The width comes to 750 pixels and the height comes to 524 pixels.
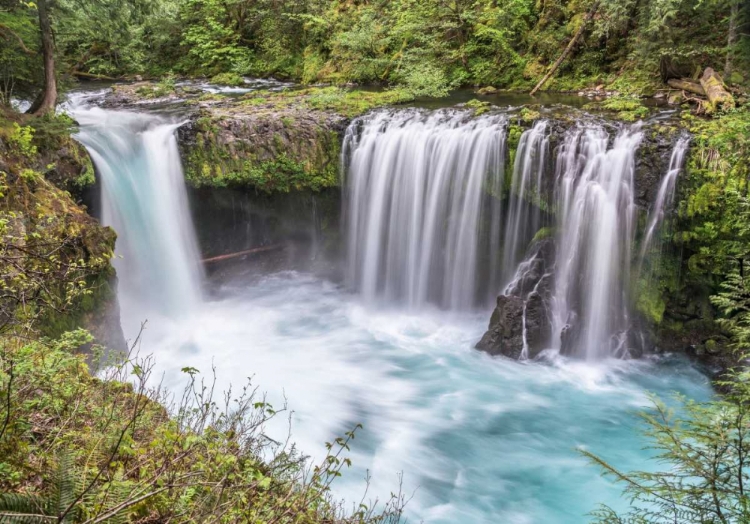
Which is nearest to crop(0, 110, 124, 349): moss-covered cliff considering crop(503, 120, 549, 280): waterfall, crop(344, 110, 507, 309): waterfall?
crop(344, 110, 507, 309): waterfall

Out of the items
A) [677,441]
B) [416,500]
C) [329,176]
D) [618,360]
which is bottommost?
[416,500]

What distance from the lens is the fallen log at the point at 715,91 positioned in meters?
9.96

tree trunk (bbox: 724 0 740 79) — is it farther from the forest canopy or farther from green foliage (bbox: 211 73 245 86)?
green foliage (bbox: 211 73 245 86)

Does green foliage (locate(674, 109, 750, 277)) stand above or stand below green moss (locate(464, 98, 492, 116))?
below

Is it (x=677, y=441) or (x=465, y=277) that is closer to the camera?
(x=677, y=441)

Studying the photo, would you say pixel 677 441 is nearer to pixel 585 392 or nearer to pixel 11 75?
pixel 585 392

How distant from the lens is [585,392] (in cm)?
880

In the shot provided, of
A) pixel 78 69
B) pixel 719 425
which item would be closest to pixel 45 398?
pixel 719 425

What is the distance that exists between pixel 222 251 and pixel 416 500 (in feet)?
28.1

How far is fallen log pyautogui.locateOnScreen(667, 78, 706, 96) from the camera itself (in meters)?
11.3

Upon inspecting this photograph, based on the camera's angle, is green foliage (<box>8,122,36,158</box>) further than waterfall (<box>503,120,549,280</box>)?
No

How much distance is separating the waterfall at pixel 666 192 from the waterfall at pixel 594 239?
1.04 feet

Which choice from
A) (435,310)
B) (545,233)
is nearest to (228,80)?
(435,310)

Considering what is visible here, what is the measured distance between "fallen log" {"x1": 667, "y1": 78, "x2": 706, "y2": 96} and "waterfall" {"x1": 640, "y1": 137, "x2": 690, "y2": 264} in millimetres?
3315
